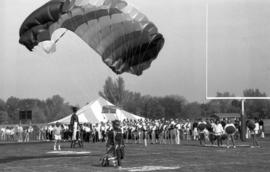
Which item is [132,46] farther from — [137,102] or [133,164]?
[137,102]

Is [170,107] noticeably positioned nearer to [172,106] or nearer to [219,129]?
[172,106]

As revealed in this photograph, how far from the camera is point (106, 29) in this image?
16.9 meters

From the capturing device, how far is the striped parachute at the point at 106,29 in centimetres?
1559

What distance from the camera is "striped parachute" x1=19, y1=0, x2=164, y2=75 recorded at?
15586 mm

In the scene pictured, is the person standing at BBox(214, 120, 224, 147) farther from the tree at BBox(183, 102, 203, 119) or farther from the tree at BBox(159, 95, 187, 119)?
Result: the tree at BBox(183, 102, 203, 119)

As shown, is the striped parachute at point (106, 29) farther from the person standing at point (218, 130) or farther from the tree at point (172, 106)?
the tree at point (172, 106)

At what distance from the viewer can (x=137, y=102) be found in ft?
386

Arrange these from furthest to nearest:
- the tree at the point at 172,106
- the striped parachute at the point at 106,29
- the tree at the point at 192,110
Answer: the tree at the point at 192,110, the tree at the point at 172,106, the striped parachute at the point at 106,29

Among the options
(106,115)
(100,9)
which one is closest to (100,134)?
(106,115)

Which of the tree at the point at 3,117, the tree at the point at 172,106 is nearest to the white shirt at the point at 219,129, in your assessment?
the tree at the point at 172,106

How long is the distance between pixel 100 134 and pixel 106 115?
10.1 meters

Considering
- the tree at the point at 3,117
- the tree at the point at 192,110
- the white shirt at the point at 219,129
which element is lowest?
the white shirt at the point at 219,129

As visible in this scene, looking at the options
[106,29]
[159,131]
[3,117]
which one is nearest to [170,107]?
[3,117]

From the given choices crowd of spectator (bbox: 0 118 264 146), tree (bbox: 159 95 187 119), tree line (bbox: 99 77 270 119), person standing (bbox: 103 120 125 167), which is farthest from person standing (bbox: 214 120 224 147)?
tree (bbox: 159 95 187 119)
